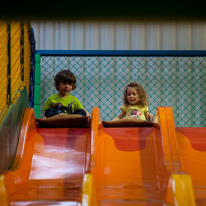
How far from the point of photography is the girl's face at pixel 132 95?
247 centimetres

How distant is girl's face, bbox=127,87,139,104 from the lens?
97.4 inches

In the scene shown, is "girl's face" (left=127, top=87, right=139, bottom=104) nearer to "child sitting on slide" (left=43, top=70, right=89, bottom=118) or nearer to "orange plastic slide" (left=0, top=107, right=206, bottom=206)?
"child sitting on slide" (left=43, top=70, right=89, bottom=118)

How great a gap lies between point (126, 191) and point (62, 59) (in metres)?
2.53

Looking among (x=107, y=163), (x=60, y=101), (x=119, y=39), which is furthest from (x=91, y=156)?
(x=119, y=39)

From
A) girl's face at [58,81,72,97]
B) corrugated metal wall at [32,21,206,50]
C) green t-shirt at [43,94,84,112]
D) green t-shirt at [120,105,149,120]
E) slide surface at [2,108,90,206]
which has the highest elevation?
corrugated metal wall at [32,21,206,50]

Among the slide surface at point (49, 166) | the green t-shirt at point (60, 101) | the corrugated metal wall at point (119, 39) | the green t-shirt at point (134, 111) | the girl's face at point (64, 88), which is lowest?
the slide surface at point (49, 166)

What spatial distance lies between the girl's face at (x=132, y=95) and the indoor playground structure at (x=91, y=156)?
76 cm

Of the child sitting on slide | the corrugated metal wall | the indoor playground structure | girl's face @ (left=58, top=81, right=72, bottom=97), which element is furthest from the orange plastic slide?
the corrugated metal wall

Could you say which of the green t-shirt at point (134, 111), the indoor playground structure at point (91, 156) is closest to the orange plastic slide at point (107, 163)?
the indoor playground structure at point (91, 156)

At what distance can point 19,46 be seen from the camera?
80.5 inches

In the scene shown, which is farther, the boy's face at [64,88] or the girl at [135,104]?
the boy's face at [64,88]

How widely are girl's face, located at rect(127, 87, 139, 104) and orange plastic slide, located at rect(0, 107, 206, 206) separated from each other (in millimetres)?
776

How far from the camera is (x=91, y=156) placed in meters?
1.32

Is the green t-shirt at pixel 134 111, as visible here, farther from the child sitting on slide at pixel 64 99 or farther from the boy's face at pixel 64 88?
the boy's face at pixel 64 88
